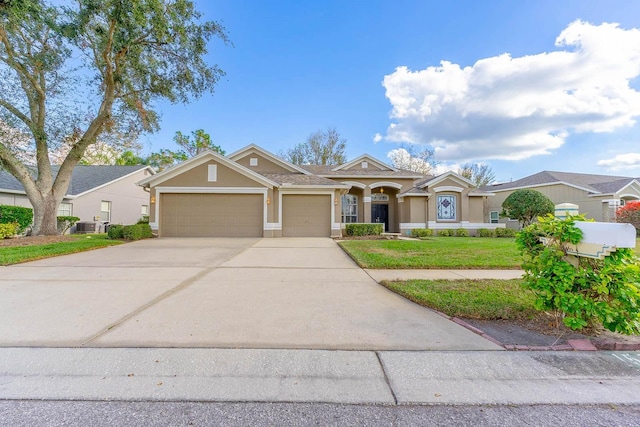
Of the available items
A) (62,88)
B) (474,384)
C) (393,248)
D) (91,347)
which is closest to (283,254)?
(393,248)

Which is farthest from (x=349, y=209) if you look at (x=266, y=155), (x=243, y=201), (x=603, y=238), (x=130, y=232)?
(x=603, y=238)

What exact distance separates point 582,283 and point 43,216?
59.3ft

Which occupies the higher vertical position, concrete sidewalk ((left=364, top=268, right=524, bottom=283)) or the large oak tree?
the large oak tree

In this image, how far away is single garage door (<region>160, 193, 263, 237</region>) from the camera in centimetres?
1418

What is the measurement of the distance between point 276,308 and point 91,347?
220 cm

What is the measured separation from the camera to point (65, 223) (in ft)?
55.9

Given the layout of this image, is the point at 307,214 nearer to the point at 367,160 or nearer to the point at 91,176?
the point at 367,160

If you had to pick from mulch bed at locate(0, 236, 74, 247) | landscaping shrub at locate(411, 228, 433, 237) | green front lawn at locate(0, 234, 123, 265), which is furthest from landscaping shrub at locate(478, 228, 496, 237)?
mulch bed at locate(0, 236, 74, 247)

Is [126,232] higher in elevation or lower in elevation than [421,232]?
higher

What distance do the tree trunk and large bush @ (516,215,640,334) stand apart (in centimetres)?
1747

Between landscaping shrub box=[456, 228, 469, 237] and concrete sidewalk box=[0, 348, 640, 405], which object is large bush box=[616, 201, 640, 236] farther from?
concrete sidewalk box=[0, 348, 640, 405]

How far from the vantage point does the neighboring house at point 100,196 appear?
53.6 ft

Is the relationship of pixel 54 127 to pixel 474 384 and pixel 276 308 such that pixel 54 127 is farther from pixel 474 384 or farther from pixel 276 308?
pixel 474 384

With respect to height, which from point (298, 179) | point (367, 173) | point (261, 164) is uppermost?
point (261, 164)
